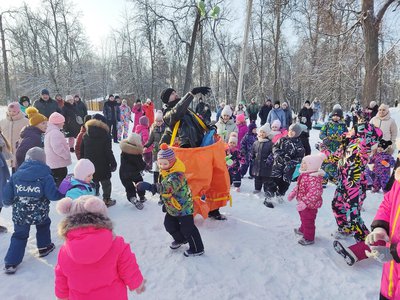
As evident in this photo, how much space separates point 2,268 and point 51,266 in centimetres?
54

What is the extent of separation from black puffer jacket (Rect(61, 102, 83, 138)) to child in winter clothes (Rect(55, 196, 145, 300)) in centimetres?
897

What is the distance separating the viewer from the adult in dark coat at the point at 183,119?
150 inches

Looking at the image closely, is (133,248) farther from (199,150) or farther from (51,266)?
(199,150)

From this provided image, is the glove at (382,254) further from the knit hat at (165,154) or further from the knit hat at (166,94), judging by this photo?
the knit hat at (166,94)

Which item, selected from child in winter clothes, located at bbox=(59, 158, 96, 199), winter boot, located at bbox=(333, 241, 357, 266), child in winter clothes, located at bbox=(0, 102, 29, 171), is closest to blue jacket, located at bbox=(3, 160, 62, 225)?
child in winter clothes, located at bbox=(59, 158, 96, 199)

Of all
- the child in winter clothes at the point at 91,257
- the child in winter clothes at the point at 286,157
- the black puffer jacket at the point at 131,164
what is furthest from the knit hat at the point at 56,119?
the child in winter clothes at the point at 286,157

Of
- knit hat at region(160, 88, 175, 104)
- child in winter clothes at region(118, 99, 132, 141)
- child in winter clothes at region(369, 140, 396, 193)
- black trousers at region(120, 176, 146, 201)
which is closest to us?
knit hat at region(160, 88, 175, 104)

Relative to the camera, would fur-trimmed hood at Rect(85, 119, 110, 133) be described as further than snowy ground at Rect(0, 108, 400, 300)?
Yes

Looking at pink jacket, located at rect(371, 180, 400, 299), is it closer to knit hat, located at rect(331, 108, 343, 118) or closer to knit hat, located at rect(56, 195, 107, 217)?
knit hat, located at rect(56, 195, 107, 217)

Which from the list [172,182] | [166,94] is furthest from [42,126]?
[172,182]

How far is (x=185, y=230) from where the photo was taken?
3.55 meters

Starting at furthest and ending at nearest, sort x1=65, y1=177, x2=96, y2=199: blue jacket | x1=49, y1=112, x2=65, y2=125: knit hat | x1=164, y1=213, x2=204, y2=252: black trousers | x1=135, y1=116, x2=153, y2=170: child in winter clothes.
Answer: x1=135, y1=116, x2=153, y2=170: child in winter clothes < x1=49, y1=112, x2=65, y2=125: knit hat < x1=164, y1=213, x2=204, y2=252: black trousers < x1=65, y1=177, x2=96, y2=199: blue jacket

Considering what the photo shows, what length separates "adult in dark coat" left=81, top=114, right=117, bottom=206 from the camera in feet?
16.6

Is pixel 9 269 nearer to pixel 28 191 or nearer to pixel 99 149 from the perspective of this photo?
pixel 28 191
